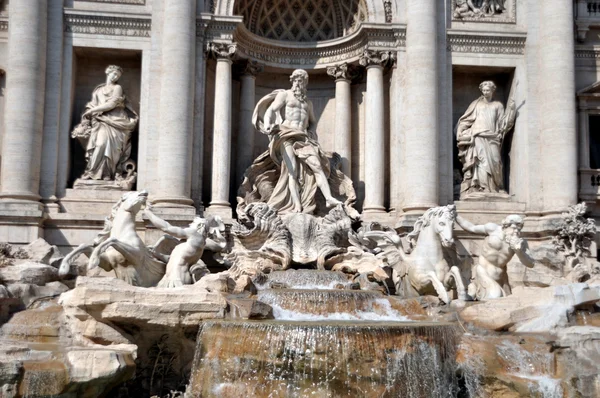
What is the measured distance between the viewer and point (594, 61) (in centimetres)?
1973

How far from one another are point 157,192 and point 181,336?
20.8 feet

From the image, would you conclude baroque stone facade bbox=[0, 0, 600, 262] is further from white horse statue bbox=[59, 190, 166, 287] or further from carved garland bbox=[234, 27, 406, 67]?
white horse statue bbox=[59, 190, 166, 287]

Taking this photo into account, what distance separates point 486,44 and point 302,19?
512cm

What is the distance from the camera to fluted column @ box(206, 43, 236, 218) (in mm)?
17969

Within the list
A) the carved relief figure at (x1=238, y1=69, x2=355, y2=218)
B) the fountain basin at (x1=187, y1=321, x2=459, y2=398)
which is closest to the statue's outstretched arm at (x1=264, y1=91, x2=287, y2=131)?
the carved relief figure at (x1=238, y1=69, x2=355, y2=218)

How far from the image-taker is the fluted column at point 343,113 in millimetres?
19484

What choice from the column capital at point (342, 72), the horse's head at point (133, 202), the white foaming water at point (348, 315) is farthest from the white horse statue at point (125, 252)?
the column capital at point (342, 72)

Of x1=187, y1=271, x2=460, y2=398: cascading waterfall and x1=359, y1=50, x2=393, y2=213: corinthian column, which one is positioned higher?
x1=359, y1=50, x2=393, y2=213: corinthian column

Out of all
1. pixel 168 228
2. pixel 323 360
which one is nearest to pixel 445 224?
pixel 323 360

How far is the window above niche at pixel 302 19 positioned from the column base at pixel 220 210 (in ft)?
17.1

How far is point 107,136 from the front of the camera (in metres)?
17.9

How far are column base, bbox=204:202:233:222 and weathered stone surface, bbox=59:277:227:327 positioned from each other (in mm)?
5802

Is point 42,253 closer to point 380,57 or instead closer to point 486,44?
point 380,57

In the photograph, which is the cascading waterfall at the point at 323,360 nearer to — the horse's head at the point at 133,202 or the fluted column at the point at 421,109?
the horse's head at the point at 133,202
